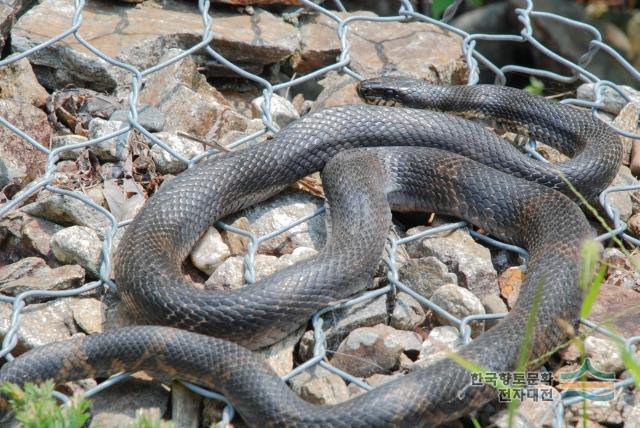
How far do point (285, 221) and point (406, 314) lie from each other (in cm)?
100

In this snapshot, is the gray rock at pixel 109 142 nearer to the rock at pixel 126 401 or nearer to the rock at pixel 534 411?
the rock at pixel 126 401

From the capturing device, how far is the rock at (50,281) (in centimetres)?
408

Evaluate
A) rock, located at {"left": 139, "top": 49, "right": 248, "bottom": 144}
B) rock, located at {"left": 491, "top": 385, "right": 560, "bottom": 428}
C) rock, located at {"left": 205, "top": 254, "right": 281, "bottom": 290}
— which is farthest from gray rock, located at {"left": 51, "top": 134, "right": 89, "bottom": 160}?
rock, located at {"left": 491, "top": 385, "right": 560, "bottom": 428}

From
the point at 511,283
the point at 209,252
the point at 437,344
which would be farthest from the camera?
the point at 209,252

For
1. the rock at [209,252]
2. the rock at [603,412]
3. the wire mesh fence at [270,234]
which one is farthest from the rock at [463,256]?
the rock at [209,252]

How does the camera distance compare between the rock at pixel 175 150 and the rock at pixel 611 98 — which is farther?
the rock at pixel 611 98

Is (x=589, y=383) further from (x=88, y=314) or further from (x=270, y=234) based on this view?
(x=88, y=314)

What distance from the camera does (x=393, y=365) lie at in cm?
377

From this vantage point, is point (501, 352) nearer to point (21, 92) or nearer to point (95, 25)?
point (21, 92)

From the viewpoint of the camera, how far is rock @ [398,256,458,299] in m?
4.12

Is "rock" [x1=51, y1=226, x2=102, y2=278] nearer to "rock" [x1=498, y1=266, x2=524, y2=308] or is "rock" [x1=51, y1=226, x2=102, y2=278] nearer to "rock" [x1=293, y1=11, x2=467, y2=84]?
"rock" [x1=498, y1=266, x2=524, y2=308]

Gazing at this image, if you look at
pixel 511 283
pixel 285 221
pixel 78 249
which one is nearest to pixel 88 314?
pixel 78 249

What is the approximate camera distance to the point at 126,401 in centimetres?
365

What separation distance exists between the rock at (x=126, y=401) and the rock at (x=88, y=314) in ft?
1.23
